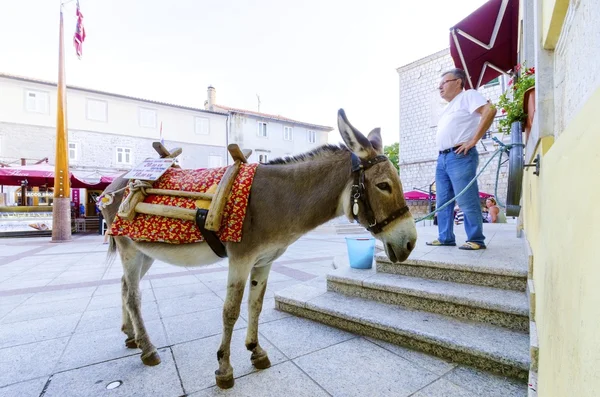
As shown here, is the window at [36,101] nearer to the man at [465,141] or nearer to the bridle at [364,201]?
the man at [465,141]

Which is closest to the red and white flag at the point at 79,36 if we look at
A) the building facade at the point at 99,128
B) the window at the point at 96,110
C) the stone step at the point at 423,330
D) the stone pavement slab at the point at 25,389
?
the building facade at the point at 99,128

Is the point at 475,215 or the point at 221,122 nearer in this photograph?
the point at 475,215

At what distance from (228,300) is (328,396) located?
86cm

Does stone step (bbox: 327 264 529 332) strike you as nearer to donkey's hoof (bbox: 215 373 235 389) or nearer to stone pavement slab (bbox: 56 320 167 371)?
donkey's hoof (bbox: 215 373 235 389)

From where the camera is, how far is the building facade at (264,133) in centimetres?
2372

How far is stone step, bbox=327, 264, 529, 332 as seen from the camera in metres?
2.09

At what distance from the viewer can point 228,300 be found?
1871mm

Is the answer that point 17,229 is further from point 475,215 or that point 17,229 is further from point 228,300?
point 475,215

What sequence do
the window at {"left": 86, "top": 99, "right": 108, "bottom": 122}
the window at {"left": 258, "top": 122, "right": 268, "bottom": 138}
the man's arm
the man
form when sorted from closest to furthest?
the man's arm → the man → the window at {"left": 86, "top": 99, "right": 108, "bottom": 122} → the window at {"left": 258, "top": 122, "right": 268, "bottom": 138}

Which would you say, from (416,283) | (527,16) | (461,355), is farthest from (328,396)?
(527,16)

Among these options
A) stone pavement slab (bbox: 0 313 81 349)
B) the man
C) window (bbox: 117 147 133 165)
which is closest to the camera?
stone pavement slab (bbox: 0 313 81 349)

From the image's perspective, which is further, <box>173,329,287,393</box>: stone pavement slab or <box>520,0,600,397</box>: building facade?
<box>173,329,287,393</box>: stone pavement slab

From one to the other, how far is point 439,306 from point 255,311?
61.3 inches

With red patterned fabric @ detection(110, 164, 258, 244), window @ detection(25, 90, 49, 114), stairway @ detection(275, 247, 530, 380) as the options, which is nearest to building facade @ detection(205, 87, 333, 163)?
window @ detection(25, 90, 49, 114)
